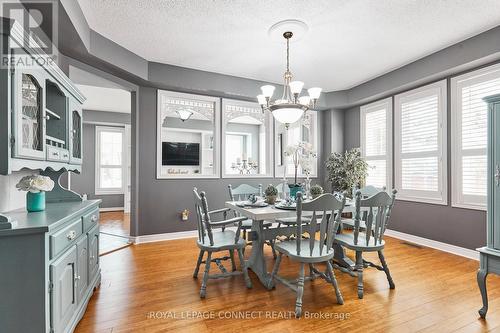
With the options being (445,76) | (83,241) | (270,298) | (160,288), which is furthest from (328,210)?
(445,76)

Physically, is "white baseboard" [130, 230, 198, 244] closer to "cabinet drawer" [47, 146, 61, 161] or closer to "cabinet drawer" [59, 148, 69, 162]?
"cabinet drawer" [59, 148, 69, 162]

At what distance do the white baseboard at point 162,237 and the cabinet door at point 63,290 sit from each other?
238 cm

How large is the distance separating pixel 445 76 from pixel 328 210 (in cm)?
325

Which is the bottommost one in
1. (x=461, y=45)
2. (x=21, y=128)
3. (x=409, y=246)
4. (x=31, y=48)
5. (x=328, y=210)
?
(x=409, y=246)

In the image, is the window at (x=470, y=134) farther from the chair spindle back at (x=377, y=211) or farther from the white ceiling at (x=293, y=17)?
the chair spindle back at (x=377, y=211)

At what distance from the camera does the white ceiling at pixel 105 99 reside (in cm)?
534

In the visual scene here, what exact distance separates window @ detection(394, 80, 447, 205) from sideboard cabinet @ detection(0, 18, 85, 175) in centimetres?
471

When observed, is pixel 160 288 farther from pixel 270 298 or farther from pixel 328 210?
pixel 328 210

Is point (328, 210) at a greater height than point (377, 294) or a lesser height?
greater

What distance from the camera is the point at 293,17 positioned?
2.80m

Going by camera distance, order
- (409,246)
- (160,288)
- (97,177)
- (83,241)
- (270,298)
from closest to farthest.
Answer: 1. (83,241)
2. (270,298)
3. (160,288)
4. (409,246)
5. (97,177)

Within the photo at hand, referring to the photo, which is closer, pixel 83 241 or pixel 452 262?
pixel 83 241

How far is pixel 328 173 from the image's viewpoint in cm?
569

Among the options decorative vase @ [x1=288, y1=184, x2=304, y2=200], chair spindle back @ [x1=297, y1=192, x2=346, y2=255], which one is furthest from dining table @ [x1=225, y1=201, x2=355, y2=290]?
decorative vase @ [x1=288, y1=184, x2=304, y2=200]
